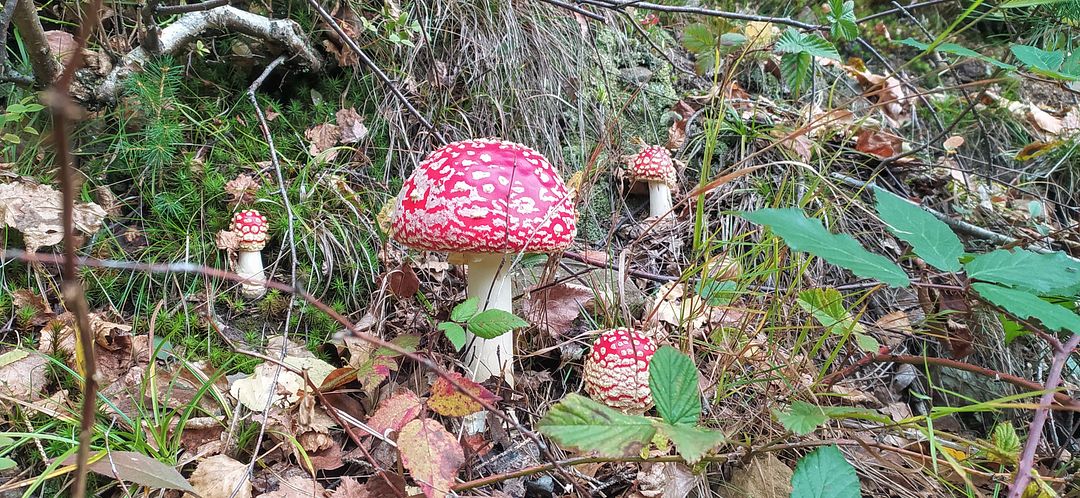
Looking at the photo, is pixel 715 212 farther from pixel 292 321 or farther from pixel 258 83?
pixel 258 83

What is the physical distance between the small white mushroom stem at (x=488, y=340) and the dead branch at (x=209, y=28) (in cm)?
175

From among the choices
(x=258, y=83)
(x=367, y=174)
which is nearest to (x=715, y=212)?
(x=367, y=174)

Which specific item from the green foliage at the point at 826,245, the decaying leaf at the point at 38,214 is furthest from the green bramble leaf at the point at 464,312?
the decaying leaf at the point at 38,214

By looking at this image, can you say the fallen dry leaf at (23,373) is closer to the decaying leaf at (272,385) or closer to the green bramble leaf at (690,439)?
the decaying leaf at (272,385)

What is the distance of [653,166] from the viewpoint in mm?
3518

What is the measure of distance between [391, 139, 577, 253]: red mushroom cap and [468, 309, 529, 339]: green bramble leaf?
29 centimetres

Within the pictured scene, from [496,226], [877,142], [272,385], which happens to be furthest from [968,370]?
[877,142]

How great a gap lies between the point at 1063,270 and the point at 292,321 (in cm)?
Result: 272

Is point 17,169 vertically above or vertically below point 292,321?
above

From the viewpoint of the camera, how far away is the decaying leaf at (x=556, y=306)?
2564 mm

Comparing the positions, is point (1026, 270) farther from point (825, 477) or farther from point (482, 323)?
point (482, 323)

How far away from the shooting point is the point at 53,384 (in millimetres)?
2039

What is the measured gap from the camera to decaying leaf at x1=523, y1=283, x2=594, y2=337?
2.56 m

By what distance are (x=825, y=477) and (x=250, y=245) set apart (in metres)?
2.63
